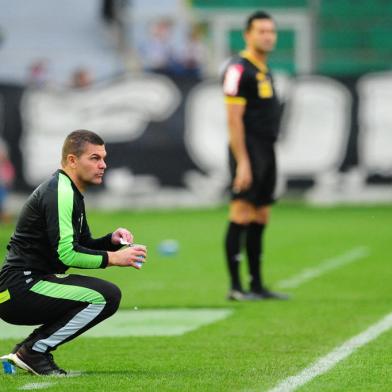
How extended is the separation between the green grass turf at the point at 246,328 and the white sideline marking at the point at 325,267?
0.11m

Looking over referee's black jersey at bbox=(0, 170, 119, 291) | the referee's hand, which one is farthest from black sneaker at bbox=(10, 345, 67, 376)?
the referee's hand

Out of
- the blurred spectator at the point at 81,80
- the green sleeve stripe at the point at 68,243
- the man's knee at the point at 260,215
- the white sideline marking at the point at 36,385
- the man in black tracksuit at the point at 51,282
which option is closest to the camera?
the white sideline marking at the point at 36,385

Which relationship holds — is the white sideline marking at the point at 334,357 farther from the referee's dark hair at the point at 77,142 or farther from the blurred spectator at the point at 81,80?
the blurred spectator at the point at 81,80

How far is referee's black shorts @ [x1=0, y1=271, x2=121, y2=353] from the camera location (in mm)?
6477

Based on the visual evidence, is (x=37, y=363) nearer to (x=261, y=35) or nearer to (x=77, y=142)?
(x=77, y=142)

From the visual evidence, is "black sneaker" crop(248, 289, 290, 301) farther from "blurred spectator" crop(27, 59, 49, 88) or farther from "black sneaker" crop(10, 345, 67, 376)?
"blurred spectator" crop(27, 59, 49, 88)

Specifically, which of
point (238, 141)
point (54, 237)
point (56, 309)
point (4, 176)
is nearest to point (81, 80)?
point (4, 176)

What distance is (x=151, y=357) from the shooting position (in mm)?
7211

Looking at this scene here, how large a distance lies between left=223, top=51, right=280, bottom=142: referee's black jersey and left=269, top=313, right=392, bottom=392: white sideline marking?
2.03m

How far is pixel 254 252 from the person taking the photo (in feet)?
33.6

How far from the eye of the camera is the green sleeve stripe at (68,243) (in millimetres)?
6289

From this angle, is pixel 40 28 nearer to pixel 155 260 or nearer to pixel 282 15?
pixel 282 15

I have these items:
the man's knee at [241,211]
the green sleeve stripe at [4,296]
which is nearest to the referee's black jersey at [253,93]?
the man's knee at [241,211]

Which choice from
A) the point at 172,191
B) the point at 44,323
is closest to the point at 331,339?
the point at 44,323
